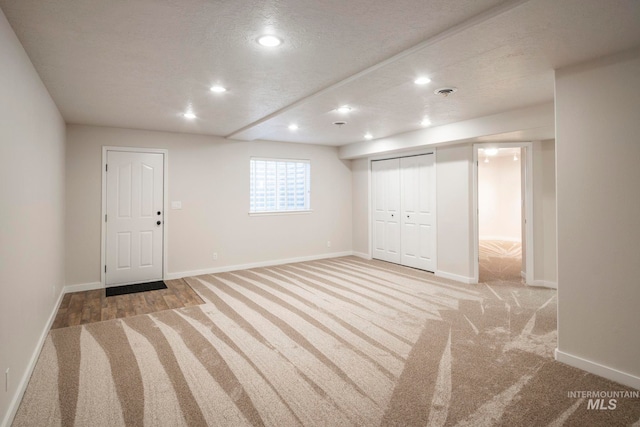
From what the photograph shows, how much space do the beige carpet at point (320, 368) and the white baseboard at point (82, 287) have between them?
1.72 metres

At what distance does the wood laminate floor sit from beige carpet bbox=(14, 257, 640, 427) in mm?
227

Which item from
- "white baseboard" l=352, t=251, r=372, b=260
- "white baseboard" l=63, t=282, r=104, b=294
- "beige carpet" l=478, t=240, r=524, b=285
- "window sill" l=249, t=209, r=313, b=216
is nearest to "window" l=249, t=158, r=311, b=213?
"window sill" l=249, t=209, r=313, b=216

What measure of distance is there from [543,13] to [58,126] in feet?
16.1

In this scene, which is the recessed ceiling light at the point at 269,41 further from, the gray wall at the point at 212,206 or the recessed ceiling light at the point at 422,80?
the gray wall at the point at 212,206

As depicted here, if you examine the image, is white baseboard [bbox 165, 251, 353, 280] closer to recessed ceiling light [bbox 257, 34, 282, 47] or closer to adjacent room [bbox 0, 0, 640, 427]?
adjacent room [bbox 0, 0, 640, 427]

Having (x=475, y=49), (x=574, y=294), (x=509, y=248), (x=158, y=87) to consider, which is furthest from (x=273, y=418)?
(x=509, y=248)

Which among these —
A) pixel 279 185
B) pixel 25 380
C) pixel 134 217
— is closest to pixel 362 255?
pixel 279 185

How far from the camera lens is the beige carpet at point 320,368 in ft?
6.91

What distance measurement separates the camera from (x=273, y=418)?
81.4 inches

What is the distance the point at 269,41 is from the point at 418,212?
14.7 ft

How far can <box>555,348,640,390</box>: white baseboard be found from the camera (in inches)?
95.0

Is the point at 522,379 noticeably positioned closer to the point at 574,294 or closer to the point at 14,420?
the point at 574,294

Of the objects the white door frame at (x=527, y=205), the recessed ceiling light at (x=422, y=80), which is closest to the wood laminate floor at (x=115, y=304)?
the recessed ceiling light at (x=422, y=80)

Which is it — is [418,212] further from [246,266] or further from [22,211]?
[22,211]
